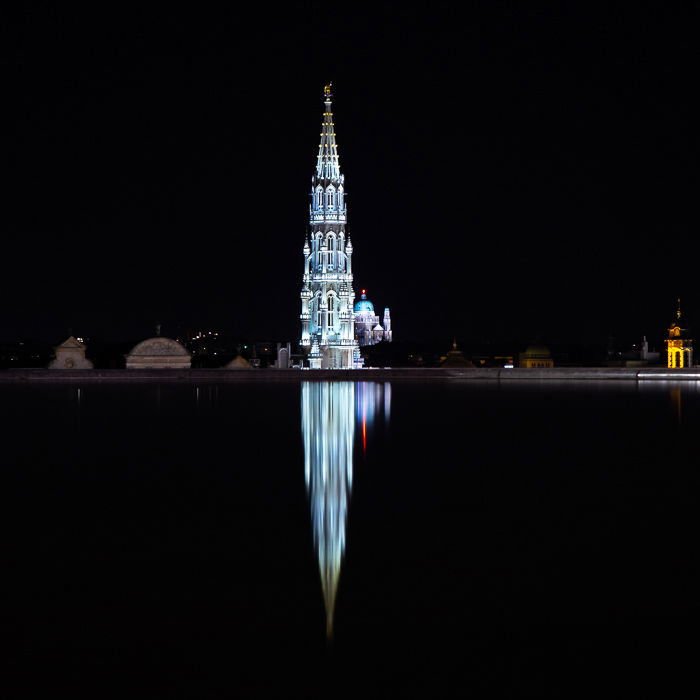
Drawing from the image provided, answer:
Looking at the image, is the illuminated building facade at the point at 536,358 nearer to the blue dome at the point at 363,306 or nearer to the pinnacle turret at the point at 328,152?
the pinnacle turret at the point at 328,152

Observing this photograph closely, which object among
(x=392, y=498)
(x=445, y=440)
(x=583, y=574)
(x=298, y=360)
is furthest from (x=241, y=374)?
(x=583, y=574)

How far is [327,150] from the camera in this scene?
70.6m

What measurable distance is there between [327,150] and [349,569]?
2533 inches

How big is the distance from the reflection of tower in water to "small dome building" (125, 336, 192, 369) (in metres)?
22.9

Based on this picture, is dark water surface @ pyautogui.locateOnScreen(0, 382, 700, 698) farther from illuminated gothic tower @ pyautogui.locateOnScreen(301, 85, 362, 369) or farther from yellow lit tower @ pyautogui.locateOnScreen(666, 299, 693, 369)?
illuminated gothic tower @ pyautogui.locateOnScreen(301, 85, 362, 369)

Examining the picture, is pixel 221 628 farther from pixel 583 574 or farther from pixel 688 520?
pixel 688 520

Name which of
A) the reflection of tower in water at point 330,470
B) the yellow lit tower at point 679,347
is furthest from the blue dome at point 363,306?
the reflection of tower in water at point 330,470

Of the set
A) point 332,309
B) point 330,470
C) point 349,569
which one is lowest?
point 349,569

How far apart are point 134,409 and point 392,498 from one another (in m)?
16.0

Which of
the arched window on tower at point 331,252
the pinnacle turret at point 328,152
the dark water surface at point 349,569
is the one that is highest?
the pinnacle turret at point 328,152

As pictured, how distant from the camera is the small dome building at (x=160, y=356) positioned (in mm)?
50844

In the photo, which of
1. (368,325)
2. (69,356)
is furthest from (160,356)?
(368,325)

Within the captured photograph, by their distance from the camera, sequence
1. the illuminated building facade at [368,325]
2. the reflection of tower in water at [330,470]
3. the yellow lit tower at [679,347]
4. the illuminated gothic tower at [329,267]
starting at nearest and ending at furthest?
1. the reflection of tower in water at [330,470]
2. the yellow lit tower at [679,347]
3. the illuminated gothic tower at [329,267]
4. the illuminated building facade at [368,325]

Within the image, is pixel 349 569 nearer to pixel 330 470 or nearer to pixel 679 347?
pixel 330 470
